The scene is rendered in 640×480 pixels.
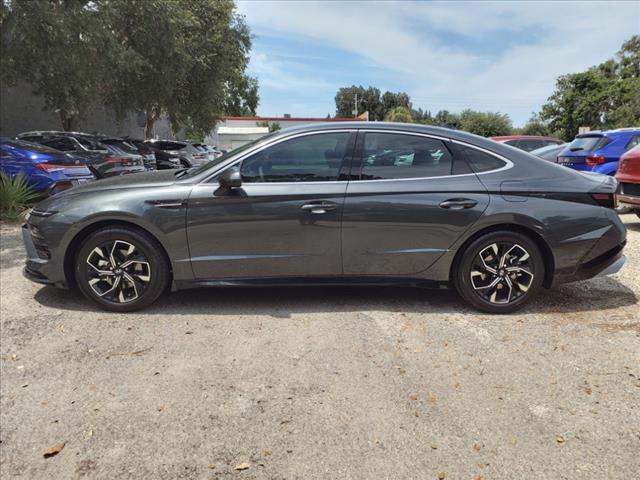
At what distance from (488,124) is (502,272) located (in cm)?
5311

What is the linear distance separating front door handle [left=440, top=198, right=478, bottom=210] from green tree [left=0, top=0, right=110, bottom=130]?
10.7m

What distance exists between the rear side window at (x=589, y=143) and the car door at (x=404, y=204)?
6803mm

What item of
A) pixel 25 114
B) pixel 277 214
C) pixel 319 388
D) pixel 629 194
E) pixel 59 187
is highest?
pixel 25 114

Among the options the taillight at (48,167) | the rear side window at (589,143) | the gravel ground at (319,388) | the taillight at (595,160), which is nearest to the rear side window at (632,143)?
the rear side window at (589,143)

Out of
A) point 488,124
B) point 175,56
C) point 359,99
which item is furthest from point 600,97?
point 359,99

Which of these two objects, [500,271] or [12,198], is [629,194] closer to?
[500,271]

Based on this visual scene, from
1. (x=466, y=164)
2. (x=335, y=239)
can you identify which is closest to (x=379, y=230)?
(x=335, y=239)

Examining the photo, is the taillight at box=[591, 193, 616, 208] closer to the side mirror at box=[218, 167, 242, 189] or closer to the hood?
the side mirror at box=[218, 167, 242, 189]

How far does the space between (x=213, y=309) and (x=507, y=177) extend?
277cm

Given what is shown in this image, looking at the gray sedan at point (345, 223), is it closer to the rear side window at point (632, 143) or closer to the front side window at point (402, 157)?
the front side window at point (402, 157)

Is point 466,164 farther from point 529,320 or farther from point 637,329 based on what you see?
point 637,329

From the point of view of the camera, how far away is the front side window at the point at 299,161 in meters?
4.05

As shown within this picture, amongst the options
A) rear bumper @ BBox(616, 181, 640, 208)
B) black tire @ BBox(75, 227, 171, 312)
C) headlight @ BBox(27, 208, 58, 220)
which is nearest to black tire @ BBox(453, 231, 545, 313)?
black tire @ BBox(75, 227, 171, 312)

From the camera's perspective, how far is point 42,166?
371 inches
